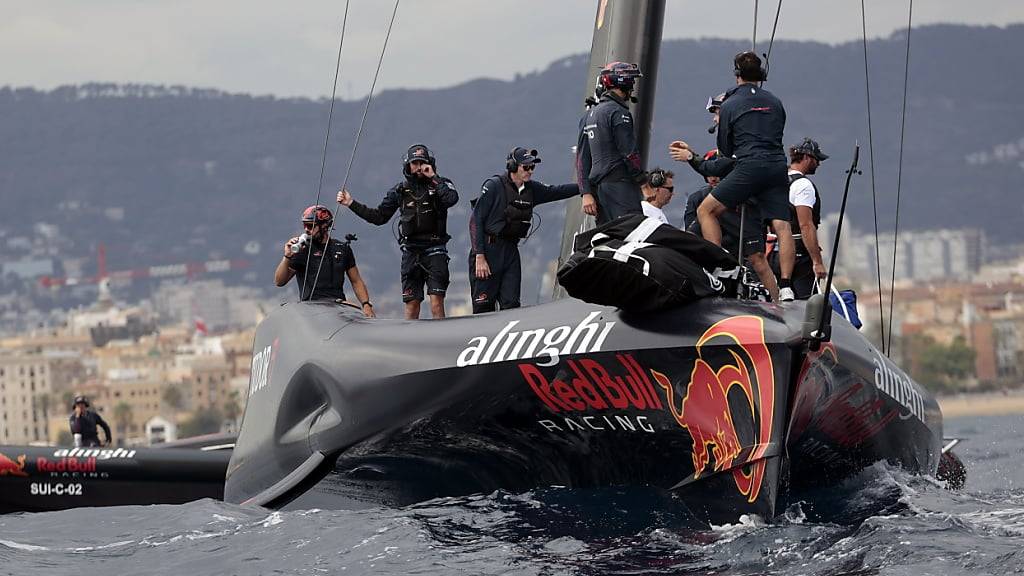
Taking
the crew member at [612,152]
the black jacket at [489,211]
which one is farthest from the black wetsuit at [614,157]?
the black jacket at [489,211]

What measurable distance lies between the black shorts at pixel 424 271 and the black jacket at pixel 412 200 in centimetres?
4

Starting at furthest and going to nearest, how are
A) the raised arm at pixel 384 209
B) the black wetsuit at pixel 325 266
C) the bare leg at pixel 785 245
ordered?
the black wetsuit at pixel 325 266 < the raised arm at pixel 384 209 < the bare leg at pixel 785 245

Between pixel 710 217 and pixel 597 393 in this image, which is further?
pixel 710 217

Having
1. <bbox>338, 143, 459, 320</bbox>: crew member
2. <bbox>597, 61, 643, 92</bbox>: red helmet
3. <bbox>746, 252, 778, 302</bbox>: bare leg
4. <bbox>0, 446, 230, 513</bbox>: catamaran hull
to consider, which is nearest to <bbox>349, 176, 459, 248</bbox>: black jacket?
<bbox>338, 143, 459, 320</bbox>: crew member

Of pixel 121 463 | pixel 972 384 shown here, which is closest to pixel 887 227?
pixel 972 384

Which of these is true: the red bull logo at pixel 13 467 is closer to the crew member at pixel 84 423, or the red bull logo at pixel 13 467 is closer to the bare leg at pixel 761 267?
the bare leg at pixel 761 267

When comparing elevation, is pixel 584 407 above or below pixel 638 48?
below

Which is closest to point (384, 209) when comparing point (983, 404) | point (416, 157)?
point (416, 157)

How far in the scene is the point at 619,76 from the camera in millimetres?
6238

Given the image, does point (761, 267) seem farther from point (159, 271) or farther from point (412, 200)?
point (159, 271)

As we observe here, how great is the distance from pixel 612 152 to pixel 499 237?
1.12m

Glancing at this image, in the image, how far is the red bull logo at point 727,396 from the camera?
4.93 m

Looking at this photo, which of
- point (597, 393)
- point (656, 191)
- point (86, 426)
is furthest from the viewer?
point (86, 426)

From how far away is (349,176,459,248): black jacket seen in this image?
7227 millimetres
